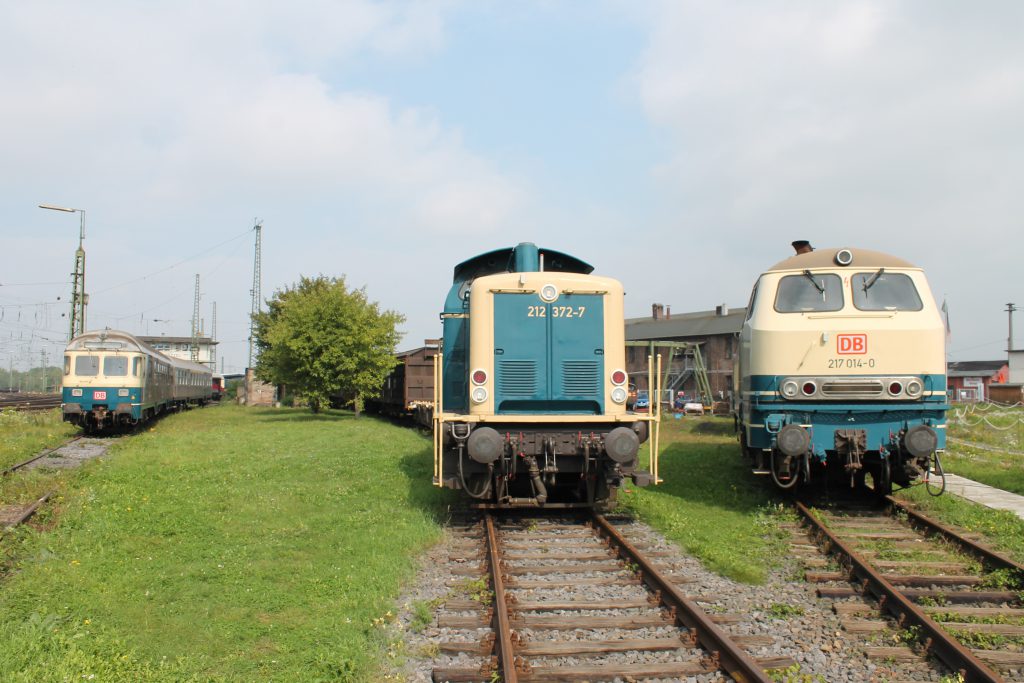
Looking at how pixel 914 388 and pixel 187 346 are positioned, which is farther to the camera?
pixel 187 346

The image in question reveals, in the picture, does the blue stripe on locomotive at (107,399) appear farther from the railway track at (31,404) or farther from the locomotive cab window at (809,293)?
the locomotive cab window at (809,293)

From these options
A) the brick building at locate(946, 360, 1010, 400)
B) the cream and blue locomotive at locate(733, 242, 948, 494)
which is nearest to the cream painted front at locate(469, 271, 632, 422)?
the cream and blue locomotive at locate(733, 242, 948, 494)

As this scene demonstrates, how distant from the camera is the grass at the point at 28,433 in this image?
52.9 ft

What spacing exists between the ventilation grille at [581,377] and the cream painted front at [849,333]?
2079 mm

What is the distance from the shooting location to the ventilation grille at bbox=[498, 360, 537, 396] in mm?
8898

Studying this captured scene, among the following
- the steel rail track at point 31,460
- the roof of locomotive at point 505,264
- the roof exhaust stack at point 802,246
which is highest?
the roof exhaust stack at point 802,246

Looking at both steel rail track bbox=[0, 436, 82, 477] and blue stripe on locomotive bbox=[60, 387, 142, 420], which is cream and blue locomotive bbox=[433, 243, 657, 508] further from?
blue stripe on locomotive bbox=[60, 387, 142, 420]

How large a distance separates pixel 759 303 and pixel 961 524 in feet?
11.6

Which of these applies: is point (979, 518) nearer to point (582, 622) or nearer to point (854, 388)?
point (854, 388)

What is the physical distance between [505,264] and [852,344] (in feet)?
15.4

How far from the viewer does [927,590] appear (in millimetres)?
6270

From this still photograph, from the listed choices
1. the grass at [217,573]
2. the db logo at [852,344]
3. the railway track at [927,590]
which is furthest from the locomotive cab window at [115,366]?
the db logo at [852,344]

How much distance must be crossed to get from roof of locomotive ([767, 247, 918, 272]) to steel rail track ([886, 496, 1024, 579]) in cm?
312

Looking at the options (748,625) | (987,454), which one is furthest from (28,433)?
(987,454)
